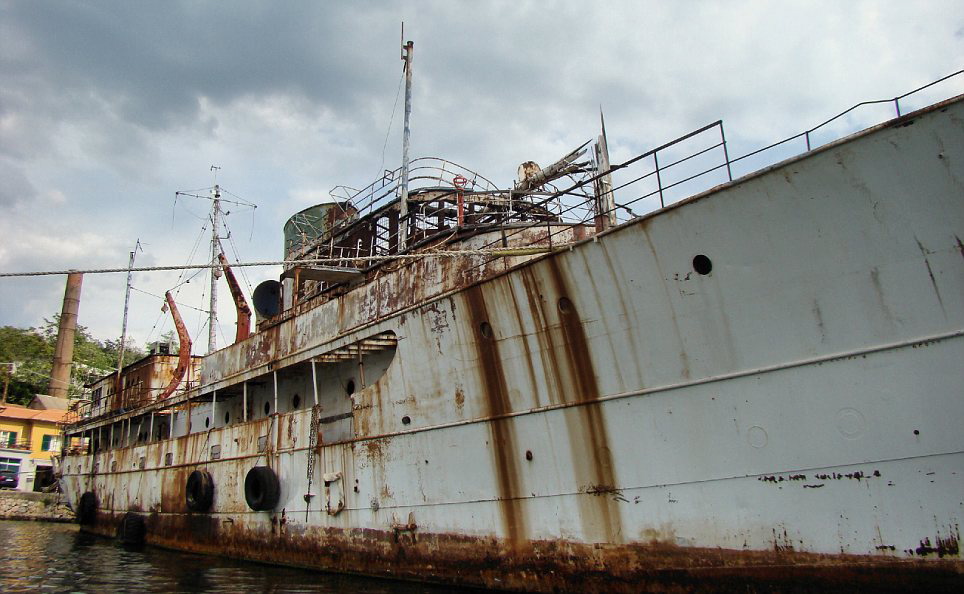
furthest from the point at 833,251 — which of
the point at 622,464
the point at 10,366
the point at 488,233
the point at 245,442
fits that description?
the point at 10,366

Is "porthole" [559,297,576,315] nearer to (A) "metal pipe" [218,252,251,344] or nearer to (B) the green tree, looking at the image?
(A) "metal pipe" [218,252,251,344]

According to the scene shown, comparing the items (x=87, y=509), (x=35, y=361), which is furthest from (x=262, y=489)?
(x=35, y=361)

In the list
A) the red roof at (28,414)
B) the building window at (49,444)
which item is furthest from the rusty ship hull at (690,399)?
the building window at (49,444)

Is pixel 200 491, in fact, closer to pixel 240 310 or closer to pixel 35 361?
pixel 240 310

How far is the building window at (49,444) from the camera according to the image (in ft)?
132

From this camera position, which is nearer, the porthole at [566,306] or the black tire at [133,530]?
the porthole at [566,306]

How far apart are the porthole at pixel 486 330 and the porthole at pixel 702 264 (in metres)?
2.99

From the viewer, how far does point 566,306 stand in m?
8.10

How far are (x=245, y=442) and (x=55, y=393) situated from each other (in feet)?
128

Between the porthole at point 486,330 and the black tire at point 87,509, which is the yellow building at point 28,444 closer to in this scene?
the black tire at point 87,509

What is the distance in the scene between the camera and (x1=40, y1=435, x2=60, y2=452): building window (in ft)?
132

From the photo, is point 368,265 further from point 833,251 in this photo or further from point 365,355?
point 833,251

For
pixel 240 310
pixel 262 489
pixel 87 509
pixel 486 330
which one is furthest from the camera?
pixel 87 509

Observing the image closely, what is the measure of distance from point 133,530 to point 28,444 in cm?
2917
